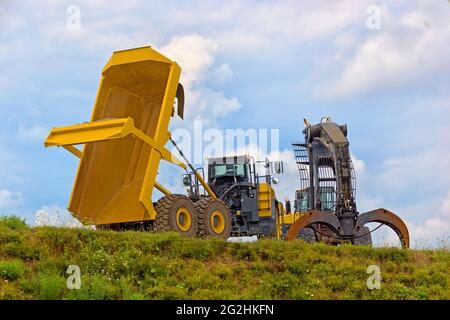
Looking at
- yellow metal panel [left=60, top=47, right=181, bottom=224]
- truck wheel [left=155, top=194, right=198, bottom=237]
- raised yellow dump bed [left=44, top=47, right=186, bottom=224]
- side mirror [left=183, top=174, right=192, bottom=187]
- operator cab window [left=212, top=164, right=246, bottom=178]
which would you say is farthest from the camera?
operator cab window [left=212, top=164, right=246, bottom=178]

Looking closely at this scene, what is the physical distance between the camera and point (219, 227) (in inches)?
622

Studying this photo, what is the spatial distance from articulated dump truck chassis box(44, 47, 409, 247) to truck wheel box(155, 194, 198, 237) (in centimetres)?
2

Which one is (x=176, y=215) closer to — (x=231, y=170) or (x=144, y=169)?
(x=144, y=169)

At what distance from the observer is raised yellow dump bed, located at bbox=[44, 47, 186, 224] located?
14.8m

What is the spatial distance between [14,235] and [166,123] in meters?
4.73

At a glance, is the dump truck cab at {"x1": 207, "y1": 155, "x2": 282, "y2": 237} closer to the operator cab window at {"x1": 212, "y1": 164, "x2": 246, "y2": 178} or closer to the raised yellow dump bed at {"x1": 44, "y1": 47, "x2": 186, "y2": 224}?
the operator cab window at {"x1": 212, "y1": 164, "x2": 246, "y2": 178}

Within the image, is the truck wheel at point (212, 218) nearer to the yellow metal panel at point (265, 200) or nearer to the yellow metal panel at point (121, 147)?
the yellow metal panel at point (121, 147)

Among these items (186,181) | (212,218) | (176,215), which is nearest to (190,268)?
(176,215)

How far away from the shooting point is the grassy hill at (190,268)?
980 cm

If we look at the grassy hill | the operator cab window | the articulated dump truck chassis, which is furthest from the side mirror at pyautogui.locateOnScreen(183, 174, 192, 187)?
the grassy hill

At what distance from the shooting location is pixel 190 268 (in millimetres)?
10914

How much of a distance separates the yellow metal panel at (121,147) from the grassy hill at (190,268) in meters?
2.75
